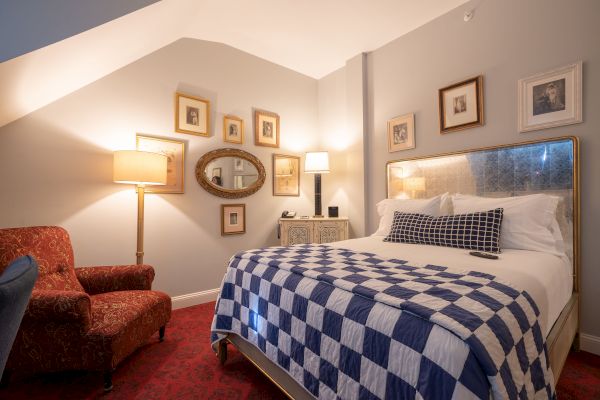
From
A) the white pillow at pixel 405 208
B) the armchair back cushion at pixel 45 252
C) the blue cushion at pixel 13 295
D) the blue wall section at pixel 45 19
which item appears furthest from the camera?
the white pillow at pixel 405 208

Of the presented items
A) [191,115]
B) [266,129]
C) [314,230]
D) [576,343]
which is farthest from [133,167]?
[576,343]

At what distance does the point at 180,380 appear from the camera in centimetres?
175

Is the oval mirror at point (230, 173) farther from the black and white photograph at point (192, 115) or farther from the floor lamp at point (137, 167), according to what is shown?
the floor lamp at point (137, 167)

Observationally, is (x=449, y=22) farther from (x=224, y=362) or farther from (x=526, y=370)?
(x=224, y=362)

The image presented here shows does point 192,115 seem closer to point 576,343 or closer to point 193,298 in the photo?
point 193,298

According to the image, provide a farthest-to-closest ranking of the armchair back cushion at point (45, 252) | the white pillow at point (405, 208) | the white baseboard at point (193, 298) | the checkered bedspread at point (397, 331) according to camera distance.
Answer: the white baseboard at point (193, 298)
the white pillow at point (405, 208)
the armchair back cushion at point (45, 252)
the checkered bedspread at point (397, 331)

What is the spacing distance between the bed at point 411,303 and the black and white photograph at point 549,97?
27cm

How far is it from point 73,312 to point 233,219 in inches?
76.9

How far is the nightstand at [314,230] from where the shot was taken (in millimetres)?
3432

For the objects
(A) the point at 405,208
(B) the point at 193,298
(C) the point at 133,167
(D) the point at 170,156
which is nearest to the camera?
(C) the point at 133,167

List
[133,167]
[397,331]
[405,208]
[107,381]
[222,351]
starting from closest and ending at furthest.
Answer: [397,331], [107,381], [222,351], [133,167], [405,208]

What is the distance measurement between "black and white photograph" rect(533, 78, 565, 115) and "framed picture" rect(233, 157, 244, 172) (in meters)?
2.91

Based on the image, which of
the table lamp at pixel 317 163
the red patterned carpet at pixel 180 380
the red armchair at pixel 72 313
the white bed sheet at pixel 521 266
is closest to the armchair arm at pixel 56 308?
the red armchair at pixel 72 313

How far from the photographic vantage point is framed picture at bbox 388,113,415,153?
3.07 metres
